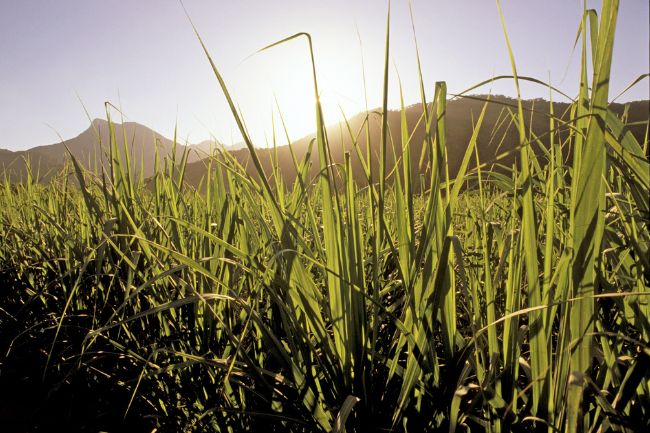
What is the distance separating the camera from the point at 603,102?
37 cm

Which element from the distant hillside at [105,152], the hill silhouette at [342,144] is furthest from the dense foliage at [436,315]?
the distant hillside at [105,152]

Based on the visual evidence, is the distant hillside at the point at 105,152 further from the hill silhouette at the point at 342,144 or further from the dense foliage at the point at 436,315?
the dense foliage at the point at 436,315

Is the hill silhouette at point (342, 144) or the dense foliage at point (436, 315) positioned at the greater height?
the hill silhouette at point (342, 144)

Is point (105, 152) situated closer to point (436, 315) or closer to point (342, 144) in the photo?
point (342, 144)

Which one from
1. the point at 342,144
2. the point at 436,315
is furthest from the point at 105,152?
the point at 436,315

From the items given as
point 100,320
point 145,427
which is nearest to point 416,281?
point 145,427

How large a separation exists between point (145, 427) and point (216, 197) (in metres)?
0.47

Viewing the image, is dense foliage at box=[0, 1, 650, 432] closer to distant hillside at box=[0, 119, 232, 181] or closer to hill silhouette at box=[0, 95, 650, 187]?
hill silhouette at box=[0, 95, 650, 187]

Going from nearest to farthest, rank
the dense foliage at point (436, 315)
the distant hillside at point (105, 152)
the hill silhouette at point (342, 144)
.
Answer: the dense foliage at point (436, 315), the hill silhouette at point (342, 144), the distant hillside at point (105, 152)

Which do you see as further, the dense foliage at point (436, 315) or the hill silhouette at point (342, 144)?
→ the hill silhouette at point (342, 144)

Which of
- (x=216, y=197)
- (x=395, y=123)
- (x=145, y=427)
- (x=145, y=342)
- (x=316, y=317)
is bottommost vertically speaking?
(x=145, y=427)

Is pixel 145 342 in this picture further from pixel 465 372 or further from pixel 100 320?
pixel 465 372

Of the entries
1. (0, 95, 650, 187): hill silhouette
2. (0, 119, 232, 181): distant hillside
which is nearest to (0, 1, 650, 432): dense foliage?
(0, 95, 650, 187): hill silhouette

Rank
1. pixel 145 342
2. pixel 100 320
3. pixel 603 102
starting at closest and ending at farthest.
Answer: pixel 603 102
pixel 145 342
pixel 100 320
